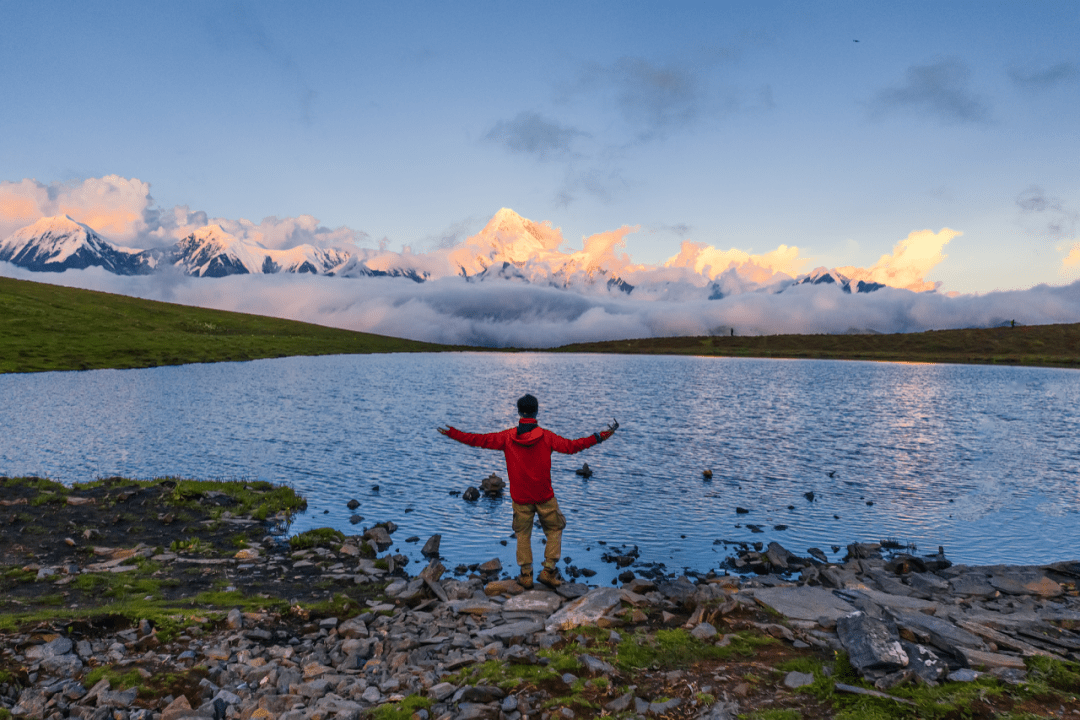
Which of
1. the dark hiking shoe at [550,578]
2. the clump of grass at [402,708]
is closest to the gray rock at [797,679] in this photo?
the clump of grass at [402,708]

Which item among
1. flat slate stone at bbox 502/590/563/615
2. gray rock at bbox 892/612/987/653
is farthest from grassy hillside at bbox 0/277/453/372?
gray rock at bbox 892/612/987/653

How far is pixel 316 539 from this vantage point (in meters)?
22.7

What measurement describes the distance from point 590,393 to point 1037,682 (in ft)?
289

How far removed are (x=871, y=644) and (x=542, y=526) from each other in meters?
8.59

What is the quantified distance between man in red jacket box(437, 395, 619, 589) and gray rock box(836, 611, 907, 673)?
20.6ft

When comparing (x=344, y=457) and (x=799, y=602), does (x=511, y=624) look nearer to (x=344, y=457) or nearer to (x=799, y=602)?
(x=799, y=602)

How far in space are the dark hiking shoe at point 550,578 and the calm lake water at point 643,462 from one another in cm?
411

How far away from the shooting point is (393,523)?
26.0 meters

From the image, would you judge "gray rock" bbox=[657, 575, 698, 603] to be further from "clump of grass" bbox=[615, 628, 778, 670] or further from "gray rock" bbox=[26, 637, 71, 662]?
"gray rock" bbox=[26, 637, 71, 662]

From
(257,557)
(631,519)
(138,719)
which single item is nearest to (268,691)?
(138,719)

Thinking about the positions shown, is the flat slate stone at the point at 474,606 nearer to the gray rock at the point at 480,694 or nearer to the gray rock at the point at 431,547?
the gray rock at the point at 480,694

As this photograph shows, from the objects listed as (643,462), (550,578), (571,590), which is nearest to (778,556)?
(571,590)

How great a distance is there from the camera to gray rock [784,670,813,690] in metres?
10.1

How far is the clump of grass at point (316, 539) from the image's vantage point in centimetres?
2220
